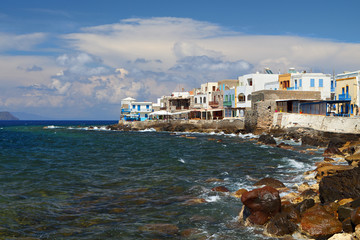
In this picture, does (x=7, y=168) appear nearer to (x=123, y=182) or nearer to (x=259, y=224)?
(x=123, y=182)

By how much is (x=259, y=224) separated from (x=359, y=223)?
322 cm

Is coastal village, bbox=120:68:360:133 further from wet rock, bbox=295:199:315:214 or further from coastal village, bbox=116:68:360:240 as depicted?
wet rock, bbox=295:199:315:214

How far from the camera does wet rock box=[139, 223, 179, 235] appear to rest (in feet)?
39.3

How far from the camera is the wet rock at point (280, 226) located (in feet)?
36.9

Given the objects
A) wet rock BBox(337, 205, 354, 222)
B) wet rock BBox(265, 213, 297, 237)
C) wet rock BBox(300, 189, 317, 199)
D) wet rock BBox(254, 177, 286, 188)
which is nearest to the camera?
wet rock BBox(337, 205, 354, 222)

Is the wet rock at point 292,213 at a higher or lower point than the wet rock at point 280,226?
higher

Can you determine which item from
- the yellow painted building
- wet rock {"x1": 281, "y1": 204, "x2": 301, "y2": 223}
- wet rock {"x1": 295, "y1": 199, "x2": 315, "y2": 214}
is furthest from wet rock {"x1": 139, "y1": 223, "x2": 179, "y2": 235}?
the yellow painted building

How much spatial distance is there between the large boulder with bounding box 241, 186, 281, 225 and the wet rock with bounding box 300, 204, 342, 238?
3.49 feet

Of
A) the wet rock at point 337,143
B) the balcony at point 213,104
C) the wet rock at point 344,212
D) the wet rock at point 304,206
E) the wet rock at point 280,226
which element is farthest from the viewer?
the balcony at point 213,104

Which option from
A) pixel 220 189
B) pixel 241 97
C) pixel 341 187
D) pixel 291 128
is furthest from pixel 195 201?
pixel 241 97

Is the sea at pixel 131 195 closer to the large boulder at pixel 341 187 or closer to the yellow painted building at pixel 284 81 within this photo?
the large boulder at pixel 341 187

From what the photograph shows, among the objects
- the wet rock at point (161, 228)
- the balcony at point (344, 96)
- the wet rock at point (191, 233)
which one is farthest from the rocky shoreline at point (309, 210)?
the balcony at point (344, 96)

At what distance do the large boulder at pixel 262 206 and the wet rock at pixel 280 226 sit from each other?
485mm

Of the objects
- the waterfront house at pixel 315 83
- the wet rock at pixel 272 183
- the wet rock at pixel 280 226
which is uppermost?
the waterfront house at pixel 315 83
